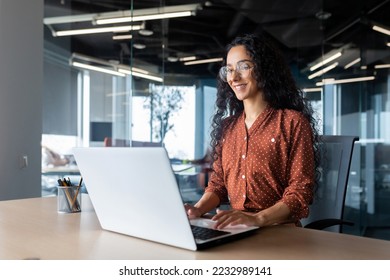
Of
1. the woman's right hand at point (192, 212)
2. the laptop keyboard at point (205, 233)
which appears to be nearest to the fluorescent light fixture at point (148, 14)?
the woman's right hand at point (192, 212)

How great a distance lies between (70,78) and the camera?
5715 mm

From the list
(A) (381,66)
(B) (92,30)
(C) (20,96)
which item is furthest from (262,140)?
(B) (92,30)

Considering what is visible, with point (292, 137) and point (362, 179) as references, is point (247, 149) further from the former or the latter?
point (362, 179)

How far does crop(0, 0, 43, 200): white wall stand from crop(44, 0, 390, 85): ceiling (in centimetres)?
121

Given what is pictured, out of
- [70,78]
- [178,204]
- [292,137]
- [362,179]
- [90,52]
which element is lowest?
[362,179]

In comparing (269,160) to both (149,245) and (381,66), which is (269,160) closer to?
(149,245)

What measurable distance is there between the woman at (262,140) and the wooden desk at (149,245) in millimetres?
292

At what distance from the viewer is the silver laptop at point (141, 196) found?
882 mm

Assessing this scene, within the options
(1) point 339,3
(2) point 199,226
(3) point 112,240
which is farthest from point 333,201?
(1) point 339,3

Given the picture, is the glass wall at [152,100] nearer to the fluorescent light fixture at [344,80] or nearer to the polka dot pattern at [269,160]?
the fluorescent light fixture at [344,80]

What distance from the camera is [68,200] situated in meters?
1.52

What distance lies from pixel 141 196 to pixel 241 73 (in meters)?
0.81

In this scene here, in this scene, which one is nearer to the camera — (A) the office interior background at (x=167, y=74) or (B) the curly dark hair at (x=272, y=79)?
(B) the curly dark hair at (x=272, y=79)
